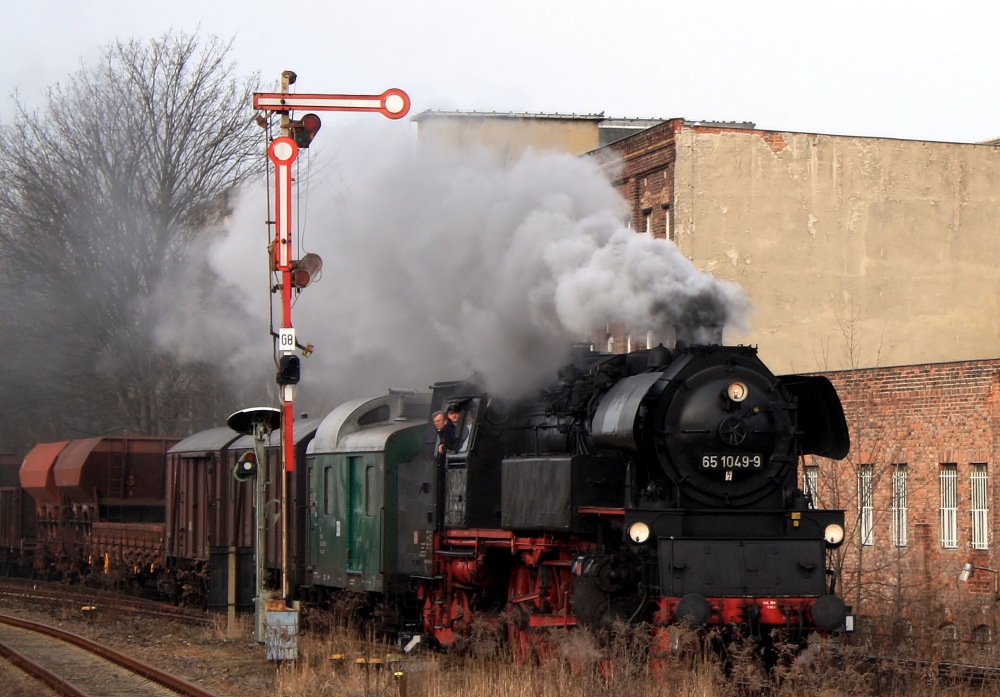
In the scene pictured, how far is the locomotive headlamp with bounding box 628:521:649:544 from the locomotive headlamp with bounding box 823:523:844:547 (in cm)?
151

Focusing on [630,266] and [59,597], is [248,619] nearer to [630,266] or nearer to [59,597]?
[59,597]

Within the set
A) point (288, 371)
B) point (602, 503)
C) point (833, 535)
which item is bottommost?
point (833, 535)

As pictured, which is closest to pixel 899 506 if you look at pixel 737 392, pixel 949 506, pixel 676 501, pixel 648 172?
pixel 949 506

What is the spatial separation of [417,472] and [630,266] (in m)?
3.37

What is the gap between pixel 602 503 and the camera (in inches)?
432

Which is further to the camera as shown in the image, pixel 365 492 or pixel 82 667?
pixel 365 492

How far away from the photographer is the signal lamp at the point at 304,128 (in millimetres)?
13445

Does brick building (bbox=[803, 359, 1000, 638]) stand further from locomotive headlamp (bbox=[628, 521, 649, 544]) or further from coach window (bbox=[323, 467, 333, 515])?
locomotive headlamp (bbox=[628, 521, 649, 544])

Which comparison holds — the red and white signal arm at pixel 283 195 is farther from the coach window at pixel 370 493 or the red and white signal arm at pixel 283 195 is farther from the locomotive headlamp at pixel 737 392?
the locomotive headlamp at pixel 737 392

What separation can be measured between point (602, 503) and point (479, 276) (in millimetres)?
4749

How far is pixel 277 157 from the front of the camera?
1316 cm

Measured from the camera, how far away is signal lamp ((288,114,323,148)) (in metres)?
13.4

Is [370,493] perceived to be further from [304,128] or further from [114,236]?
[114,236]

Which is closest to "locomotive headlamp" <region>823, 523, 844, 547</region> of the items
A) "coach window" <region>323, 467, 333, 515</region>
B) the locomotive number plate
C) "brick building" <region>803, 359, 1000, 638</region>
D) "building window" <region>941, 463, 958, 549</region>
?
the locomotive number plate
